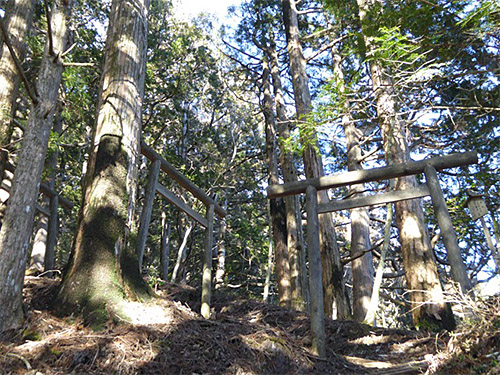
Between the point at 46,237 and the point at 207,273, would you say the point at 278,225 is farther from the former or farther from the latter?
the point at 46,237

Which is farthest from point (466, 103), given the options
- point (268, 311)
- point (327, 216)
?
point (268, 311)

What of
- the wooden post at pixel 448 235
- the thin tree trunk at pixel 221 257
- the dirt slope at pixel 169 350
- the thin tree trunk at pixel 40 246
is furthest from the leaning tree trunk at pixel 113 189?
the thin tree trunk at pixel 221 257

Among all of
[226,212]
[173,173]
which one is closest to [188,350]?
[173,173]

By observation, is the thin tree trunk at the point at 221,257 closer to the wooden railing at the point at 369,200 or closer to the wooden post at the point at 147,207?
the wooden post at the point at 147,207

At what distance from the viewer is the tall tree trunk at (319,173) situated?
23.7 feet

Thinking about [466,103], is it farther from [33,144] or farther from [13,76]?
[13,76]

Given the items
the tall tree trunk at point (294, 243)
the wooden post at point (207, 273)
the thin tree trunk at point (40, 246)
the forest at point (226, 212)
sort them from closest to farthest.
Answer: the forest at point (226, 212)
the wooden post at point (207, 273)
the tall tree trunk at point (294, 243)
the thin tree trunk at point (40, 246)

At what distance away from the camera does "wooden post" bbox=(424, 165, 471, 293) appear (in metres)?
3.48

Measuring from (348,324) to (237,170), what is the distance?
9267mm

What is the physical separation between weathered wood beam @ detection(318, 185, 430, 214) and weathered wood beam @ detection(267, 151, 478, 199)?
199mm

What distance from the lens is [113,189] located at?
3.45 m

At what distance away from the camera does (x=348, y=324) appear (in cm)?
508

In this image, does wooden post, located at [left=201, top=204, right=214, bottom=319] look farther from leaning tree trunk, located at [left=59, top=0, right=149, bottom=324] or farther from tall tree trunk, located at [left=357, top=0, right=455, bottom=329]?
tall tree trunk, located at [left=357, top=0, right=455, bottom=329]

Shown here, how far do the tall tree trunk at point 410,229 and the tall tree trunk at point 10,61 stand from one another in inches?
217
